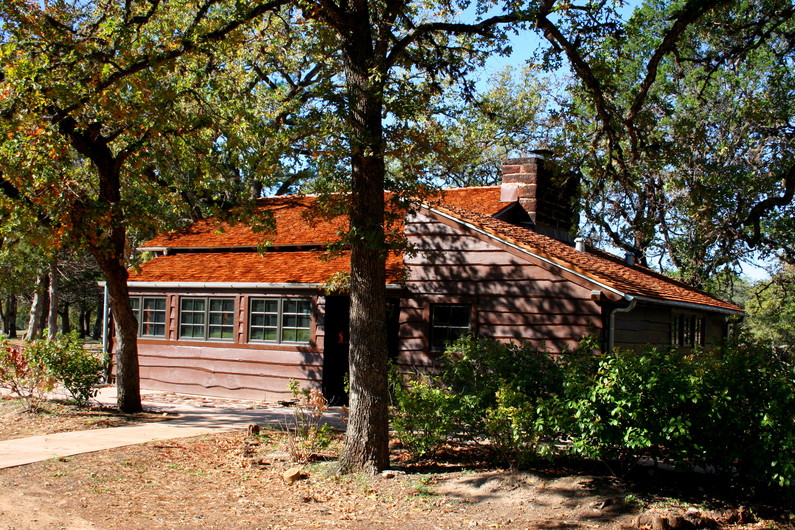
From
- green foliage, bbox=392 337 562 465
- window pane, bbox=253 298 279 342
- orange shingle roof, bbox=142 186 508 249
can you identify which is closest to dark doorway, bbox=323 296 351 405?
window pane, bbox=253 298 279 342

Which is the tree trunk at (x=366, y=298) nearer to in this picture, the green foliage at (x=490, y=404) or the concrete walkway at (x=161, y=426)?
the green foliage at (x=490, y=404)

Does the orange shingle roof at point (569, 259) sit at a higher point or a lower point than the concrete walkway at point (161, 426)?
higher

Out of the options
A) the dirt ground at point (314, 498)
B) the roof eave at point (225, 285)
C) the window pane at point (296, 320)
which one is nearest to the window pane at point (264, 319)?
the window pane at point (296, 320)

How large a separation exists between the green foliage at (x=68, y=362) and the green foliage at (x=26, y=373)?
0.26 feet

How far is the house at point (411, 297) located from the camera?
1332 cm

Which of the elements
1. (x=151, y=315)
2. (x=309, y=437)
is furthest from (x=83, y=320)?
(x=309, y=437)

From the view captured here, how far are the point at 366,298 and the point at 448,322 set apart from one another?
5.67 metres

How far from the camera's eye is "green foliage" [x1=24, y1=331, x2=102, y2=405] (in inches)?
512

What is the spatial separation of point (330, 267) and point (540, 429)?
27.9 ft

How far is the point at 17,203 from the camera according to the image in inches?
481

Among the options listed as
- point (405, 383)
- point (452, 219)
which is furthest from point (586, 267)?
point (405, 383)

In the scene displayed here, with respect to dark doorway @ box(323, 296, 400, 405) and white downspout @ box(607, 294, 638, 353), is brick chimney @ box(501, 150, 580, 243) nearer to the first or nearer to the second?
Result: dark doorway @ box(323, 296, 400, 405)

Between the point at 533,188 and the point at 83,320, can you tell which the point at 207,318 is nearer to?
the point at 533,188

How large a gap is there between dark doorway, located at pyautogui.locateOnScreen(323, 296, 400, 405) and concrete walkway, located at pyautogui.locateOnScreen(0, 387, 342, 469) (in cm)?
135
